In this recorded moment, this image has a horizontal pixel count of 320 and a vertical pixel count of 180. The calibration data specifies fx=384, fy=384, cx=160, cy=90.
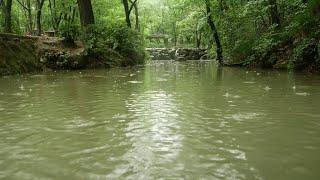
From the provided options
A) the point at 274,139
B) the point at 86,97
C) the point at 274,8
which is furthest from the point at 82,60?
the point at 274,139

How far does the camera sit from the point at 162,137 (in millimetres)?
4602

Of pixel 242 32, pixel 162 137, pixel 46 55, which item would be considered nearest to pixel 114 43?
pixel 46 55

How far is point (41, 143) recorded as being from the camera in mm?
4359

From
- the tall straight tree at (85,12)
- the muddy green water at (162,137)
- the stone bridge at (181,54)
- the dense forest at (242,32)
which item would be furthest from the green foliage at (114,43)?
the stone bridge at (181,54)

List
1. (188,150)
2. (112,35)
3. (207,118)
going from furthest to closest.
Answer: (112,35)
(207,118)
(188,150)

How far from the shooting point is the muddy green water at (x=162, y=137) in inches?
133

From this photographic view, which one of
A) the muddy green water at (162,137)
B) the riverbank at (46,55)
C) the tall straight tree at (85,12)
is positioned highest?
the tall straight tree at (85,12)

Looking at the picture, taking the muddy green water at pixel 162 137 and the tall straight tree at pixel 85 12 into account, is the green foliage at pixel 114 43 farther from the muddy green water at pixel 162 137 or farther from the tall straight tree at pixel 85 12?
the muddy green water at pixel 162 137

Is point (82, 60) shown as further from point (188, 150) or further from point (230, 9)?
point (188, 150)

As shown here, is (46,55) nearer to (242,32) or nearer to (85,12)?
(85,12)

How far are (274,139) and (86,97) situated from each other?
4739 millimetres

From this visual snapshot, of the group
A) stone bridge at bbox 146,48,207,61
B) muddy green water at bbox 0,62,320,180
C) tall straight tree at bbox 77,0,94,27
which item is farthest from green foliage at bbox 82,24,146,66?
stone bridge at bbox 146,48,207,61

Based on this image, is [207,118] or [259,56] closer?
[207,118]

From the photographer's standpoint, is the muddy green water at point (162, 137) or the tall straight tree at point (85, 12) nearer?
the muddy green water at point (162, 137)
